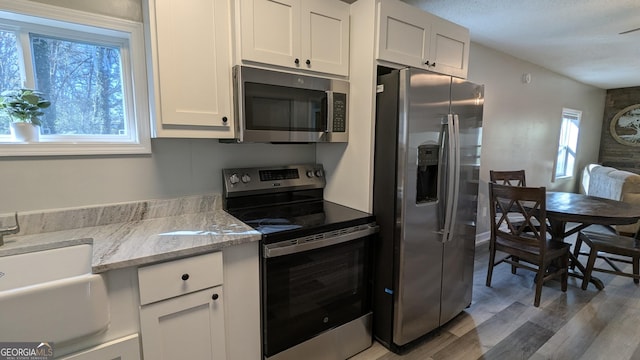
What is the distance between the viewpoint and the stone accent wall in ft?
20.4

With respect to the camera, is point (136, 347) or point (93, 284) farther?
point (136, 347)

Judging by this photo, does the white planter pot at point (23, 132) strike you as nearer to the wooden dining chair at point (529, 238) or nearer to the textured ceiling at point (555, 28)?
the textured ceiling at point (555, 28)

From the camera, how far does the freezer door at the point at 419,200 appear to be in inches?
71.3

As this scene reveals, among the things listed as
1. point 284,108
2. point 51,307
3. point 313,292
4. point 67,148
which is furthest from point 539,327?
point 67,148

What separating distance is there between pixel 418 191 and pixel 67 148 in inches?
79.1

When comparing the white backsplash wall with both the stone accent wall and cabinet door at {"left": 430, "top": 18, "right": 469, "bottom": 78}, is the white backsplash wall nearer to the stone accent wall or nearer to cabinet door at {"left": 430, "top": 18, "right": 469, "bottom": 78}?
cabinet door at {"left": 430, "top": 18, "right": 469, "bottom": 78}

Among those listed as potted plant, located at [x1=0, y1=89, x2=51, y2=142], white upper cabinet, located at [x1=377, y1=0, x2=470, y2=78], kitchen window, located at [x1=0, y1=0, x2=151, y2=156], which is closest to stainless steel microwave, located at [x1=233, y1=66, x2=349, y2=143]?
white upper cabinet, located at [x1=377, y1=0, x2=470, y2=78]

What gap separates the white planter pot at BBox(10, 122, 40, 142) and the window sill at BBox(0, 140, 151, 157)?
0.02m

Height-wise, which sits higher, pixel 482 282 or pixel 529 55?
pixel 529 55

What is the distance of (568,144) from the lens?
5.91 metres

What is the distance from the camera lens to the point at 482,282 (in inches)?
117

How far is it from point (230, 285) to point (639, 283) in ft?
12.5

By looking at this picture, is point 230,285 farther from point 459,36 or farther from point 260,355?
point 459,36

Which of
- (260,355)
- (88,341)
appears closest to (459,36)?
(260,355)
